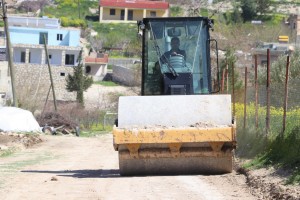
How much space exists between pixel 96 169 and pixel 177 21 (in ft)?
12.9

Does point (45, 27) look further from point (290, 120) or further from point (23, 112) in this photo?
point (290, 120)

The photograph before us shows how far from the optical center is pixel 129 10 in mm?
111125

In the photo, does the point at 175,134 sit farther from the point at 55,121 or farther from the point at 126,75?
the point at 126,75

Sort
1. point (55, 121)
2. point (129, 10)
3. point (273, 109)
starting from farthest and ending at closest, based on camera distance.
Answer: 1. point (129, 10)
2. point (55, 121)
3. point (273, 109)

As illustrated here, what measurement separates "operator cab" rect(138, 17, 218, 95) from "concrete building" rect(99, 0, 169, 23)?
291ft

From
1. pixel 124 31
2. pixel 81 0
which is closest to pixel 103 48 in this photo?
pixel 124 31

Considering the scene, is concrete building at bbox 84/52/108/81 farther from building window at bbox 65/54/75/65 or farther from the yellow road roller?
the yellow road roller

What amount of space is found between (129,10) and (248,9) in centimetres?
1506

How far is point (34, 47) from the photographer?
8562 cm

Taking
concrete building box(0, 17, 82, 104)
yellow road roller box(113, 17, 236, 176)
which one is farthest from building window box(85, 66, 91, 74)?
yellow road roller box(113, 17, 236, 176)

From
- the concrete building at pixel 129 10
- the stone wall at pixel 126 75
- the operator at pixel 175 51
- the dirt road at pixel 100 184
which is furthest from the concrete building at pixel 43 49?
the operator at pixel 175 51

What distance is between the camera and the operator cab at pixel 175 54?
64.8 ft

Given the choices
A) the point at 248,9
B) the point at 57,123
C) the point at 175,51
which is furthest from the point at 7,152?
the point at 248,9

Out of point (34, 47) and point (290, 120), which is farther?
point (34, 47)
